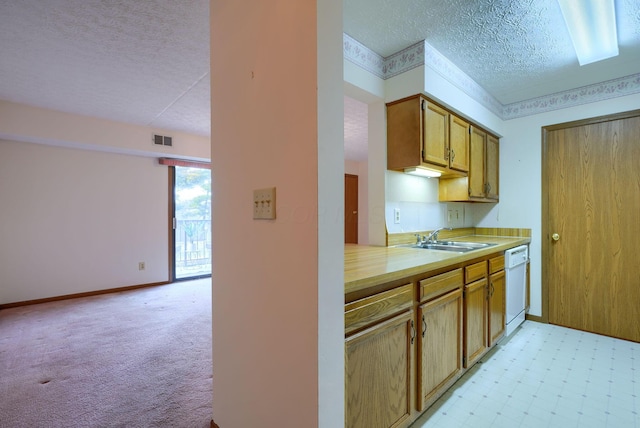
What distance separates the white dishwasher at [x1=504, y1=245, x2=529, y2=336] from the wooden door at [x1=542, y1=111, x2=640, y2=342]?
0.37 meters

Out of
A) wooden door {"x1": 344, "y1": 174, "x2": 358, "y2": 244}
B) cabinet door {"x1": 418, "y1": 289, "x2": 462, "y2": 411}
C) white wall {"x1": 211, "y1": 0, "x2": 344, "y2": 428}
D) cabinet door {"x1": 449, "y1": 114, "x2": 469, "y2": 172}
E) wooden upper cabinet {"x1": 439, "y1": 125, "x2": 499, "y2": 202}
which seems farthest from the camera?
wooden door {"x1": 344, "y1": 174, "x2": 358, "y2": 244}

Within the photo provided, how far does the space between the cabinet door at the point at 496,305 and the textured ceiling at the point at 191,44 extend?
5.63ft

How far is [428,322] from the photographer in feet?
4.92

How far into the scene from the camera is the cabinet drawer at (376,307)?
1077mm

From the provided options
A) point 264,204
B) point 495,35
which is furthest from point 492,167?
point 264,204

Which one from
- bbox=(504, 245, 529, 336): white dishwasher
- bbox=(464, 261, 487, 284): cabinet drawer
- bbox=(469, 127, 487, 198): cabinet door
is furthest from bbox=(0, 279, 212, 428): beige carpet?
bbox=(469, 127, 487, 198): cabinet door

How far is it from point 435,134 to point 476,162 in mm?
867

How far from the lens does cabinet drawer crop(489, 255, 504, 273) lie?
216 cm

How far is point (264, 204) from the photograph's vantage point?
3.48ft

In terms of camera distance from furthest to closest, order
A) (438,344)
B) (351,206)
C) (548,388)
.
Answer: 1. (351,206)
2. (548,388)
3. (438,344)

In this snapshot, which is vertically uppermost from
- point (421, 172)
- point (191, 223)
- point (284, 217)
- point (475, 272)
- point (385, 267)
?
point (421, 172)

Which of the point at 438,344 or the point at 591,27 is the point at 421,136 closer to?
the point at 591,27

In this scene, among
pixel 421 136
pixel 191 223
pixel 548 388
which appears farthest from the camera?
pixel 191 223

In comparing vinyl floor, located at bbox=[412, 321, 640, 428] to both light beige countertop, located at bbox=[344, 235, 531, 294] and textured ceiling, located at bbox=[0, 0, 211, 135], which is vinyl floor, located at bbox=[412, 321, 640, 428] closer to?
light beige countertop, located at bbox=[344, 235, 531, 294]
